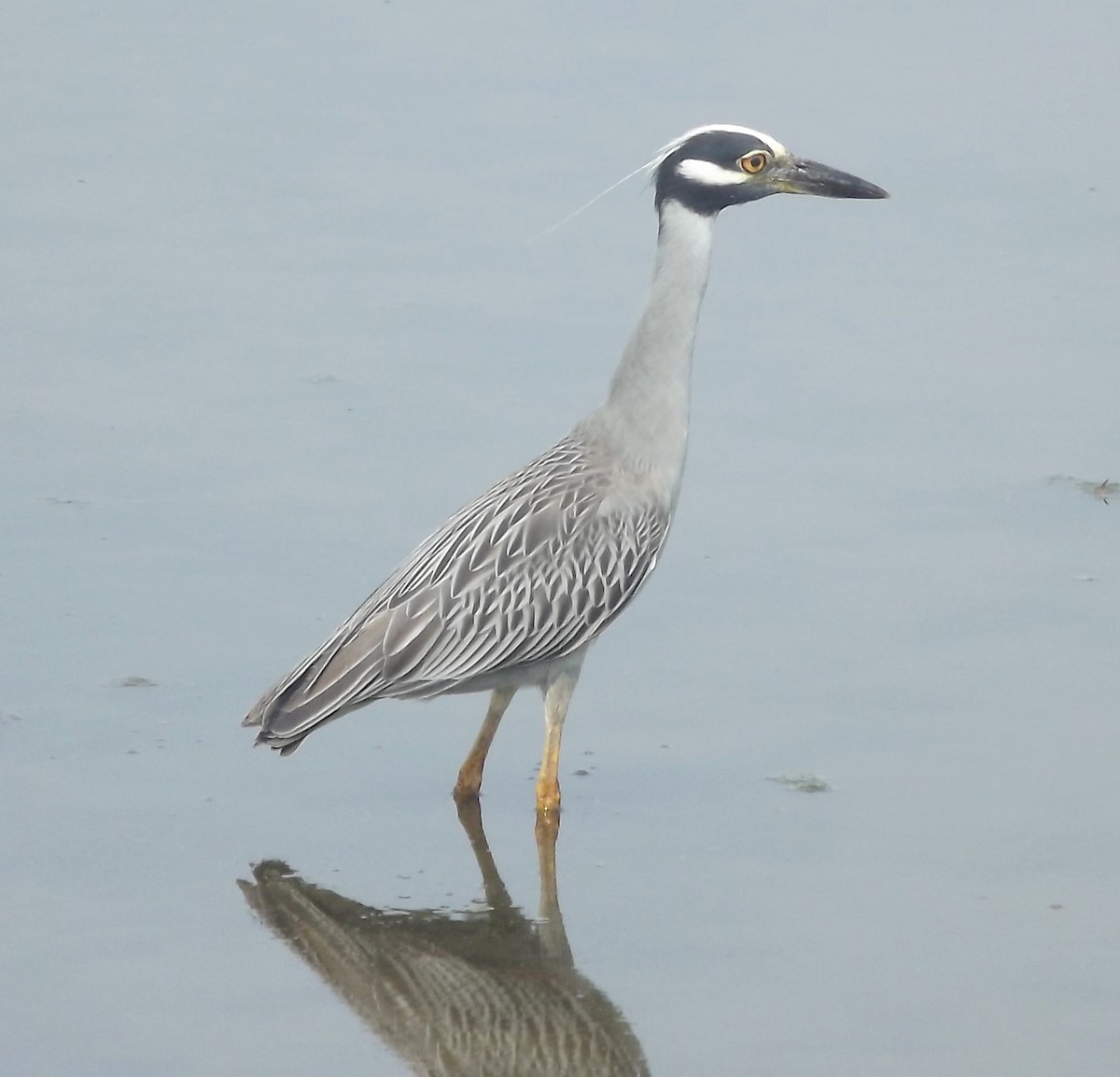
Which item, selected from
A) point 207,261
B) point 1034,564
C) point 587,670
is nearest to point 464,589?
point 587,670

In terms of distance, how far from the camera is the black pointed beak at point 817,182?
7117 millimetres

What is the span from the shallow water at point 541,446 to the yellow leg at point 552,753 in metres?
0.12

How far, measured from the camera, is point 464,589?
6.69 metres

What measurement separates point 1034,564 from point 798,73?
4.29 meters

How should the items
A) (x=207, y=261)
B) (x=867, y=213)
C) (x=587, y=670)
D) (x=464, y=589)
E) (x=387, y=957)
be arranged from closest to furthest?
(x=387, y=957), (x=464, y=589), (x=587, y=670), (x=207, y=261), (x=867, y=213)

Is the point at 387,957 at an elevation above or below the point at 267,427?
below

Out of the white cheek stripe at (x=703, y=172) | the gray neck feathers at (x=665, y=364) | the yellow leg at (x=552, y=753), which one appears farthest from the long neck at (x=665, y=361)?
the yellow leg at (x=552, y=753)

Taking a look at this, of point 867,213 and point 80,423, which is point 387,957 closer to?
point 80,423

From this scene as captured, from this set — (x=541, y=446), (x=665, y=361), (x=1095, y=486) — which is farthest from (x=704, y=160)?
(x=1095, y=486)

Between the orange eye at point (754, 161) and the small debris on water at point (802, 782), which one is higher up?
the orange eye at point (754, 161)

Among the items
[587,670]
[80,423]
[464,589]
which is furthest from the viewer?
[80,423]

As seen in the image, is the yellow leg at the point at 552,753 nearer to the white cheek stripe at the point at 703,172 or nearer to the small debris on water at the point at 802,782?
the small debris on water at the point at 802,782

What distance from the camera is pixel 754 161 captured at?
701 centimetres

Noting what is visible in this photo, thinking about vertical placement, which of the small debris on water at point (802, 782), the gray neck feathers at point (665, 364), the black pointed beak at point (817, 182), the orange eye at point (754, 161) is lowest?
the small debris on water at point (802, 782)
